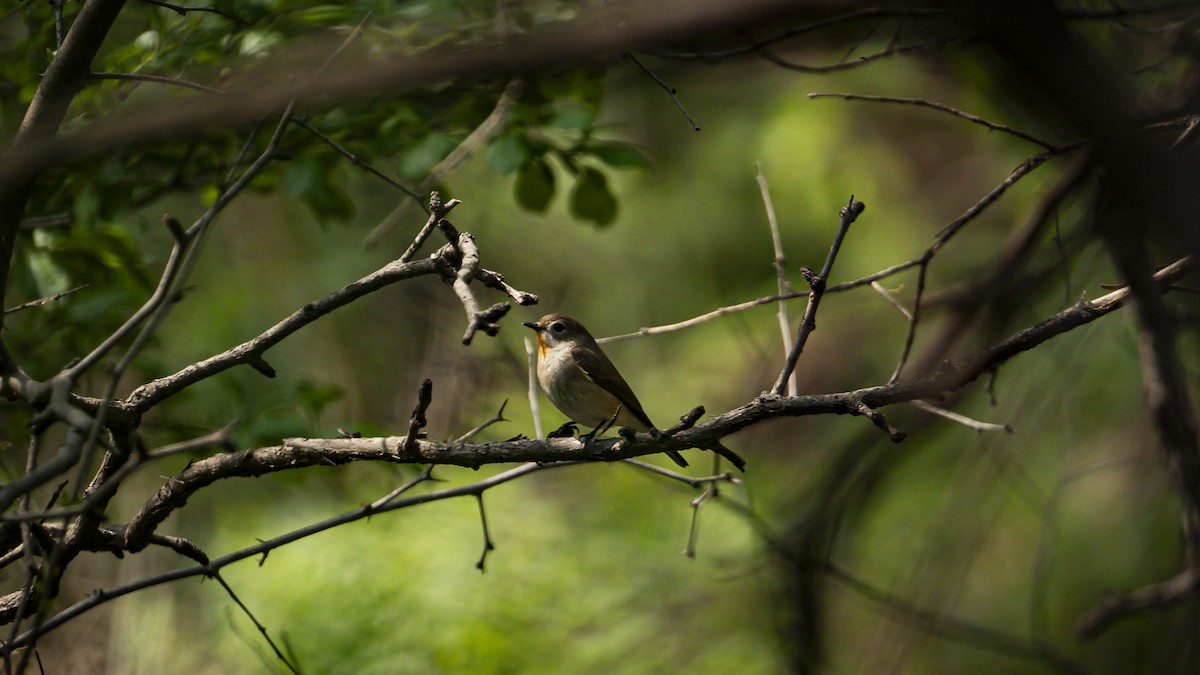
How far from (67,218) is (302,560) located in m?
2.74

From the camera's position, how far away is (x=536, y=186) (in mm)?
3717

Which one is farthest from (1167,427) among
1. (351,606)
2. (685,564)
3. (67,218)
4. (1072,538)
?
(1072,538)

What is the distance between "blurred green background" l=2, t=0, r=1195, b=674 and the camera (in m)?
3.46

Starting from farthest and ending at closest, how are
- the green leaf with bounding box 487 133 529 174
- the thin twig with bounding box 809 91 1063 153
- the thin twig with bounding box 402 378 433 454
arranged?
the green leaf with bounding box 487 133 529 174 < the thin twig with bounding box 809 91 1063 153 < the thin twig with bounding box 402 378 433 454

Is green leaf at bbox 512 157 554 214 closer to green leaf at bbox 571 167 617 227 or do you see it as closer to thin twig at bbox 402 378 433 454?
green leaf at bbox 571 167 617 227

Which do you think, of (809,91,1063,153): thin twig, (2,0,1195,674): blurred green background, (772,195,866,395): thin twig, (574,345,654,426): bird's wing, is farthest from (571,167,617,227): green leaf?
(772,195,866,395): thin twig

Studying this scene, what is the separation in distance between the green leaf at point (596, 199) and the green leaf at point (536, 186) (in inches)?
4.7

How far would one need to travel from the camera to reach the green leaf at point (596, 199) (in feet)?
12.3

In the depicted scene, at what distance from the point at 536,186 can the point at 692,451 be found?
4840 mm

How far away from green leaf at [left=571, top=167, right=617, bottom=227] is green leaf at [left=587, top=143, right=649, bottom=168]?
22 centimetres

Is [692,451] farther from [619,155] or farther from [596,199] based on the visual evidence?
[619,155]

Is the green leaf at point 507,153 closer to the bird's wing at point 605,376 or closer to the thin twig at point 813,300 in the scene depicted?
the thin twig at point 813,300

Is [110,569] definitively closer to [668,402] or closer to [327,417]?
[327,417]

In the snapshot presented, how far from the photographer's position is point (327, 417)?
837 cm
